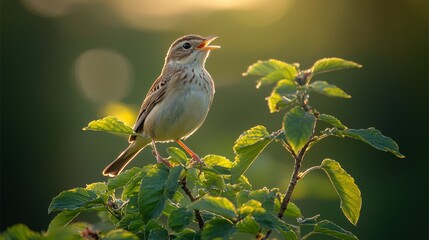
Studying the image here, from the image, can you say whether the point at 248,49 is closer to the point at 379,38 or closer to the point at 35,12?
the point at 379,38

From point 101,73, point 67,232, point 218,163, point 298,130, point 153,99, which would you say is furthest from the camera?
point 101,73

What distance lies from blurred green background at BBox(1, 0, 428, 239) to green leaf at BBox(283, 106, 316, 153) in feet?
8.66

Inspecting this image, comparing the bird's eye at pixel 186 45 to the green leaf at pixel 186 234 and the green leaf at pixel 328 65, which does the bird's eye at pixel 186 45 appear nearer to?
the green leaf at pixel 328 65

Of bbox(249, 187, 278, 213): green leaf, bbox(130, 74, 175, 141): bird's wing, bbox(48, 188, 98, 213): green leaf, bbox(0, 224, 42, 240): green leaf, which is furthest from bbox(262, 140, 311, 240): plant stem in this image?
bbox(130, 74, 175, 141): bird's wing

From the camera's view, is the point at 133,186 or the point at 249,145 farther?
the point at 133,186

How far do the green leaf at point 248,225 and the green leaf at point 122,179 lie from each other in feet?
2.07

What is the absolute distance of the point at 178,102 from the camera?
521 cm

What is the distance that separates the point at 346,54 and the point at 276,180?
7.60 meters

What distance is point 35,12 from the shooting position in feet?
63.7

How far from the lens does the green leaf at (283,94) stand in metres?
2.66

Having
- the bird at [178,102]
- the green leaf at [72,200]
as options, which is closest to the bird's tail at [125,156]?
the bird at [178,102]

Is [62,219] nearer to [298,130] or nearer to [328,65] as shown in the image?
[298,130]

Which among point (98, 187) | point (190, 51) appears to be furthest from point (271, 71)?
point (190, 51)

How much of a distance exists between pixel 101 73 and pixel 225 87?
6182 mm
